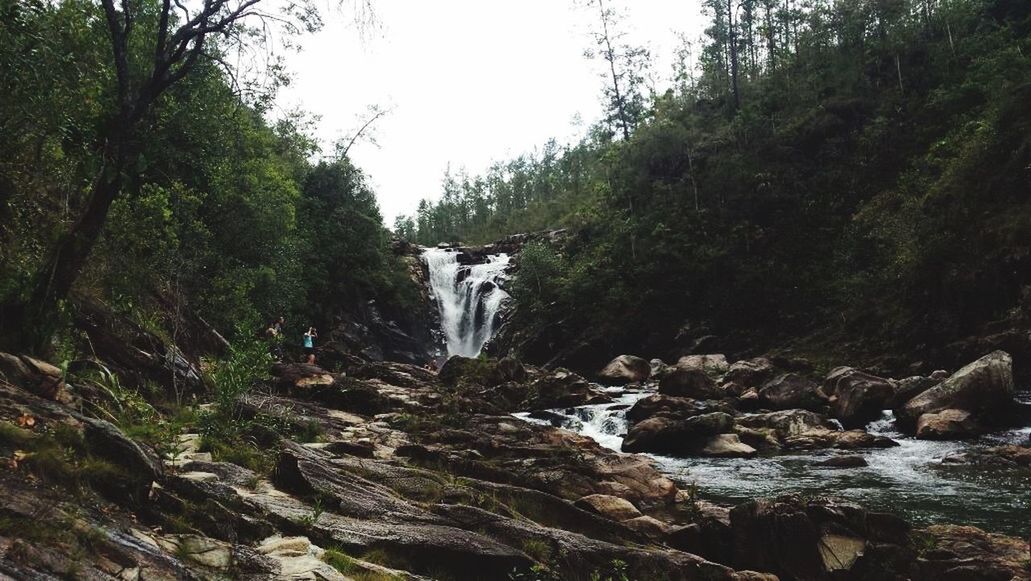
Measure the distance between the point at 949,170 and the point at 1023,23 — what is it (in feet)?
61.6

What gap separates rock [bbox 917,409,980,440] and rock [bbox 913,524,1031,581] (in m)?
8.75

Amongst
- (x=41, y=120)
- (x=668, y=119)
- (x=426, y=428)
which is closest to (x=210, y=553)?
(x=41, y=120)

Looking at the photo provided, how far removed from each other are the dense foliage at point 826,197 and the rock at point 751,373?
4954 millimetres

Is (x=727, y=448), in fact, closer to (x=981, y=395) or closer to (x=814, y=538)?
(x=981, y=395)

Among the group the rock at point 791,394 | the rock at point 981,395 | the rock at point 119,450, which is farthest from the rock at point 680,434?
the rock at point 119,450

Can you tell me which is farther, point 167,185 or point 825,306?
point 825,306

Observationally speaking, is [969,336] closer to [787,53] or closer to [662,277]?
[662,277]

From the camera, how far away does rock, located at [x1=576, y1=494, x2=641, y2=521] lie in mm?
8984

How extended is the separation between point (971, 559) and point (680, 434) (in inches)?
393

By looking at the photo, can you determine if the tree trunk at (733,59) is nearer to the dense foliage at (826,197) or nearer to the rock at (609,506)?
the dense foliage at (826,197)

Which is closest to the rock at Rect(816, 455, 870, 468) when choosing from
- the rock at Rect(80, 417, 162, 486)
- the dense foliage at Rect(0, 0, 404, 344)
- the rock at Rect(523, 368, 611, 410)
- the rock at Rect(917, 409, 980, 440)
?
the rock at Rect(917, 409, 980, 440)

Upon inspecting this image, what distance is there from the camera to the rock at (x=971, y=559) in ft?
21.1

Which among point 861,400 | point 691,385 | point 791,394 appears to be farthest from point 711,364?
point 861,400

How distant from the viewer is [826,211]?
115 ft
